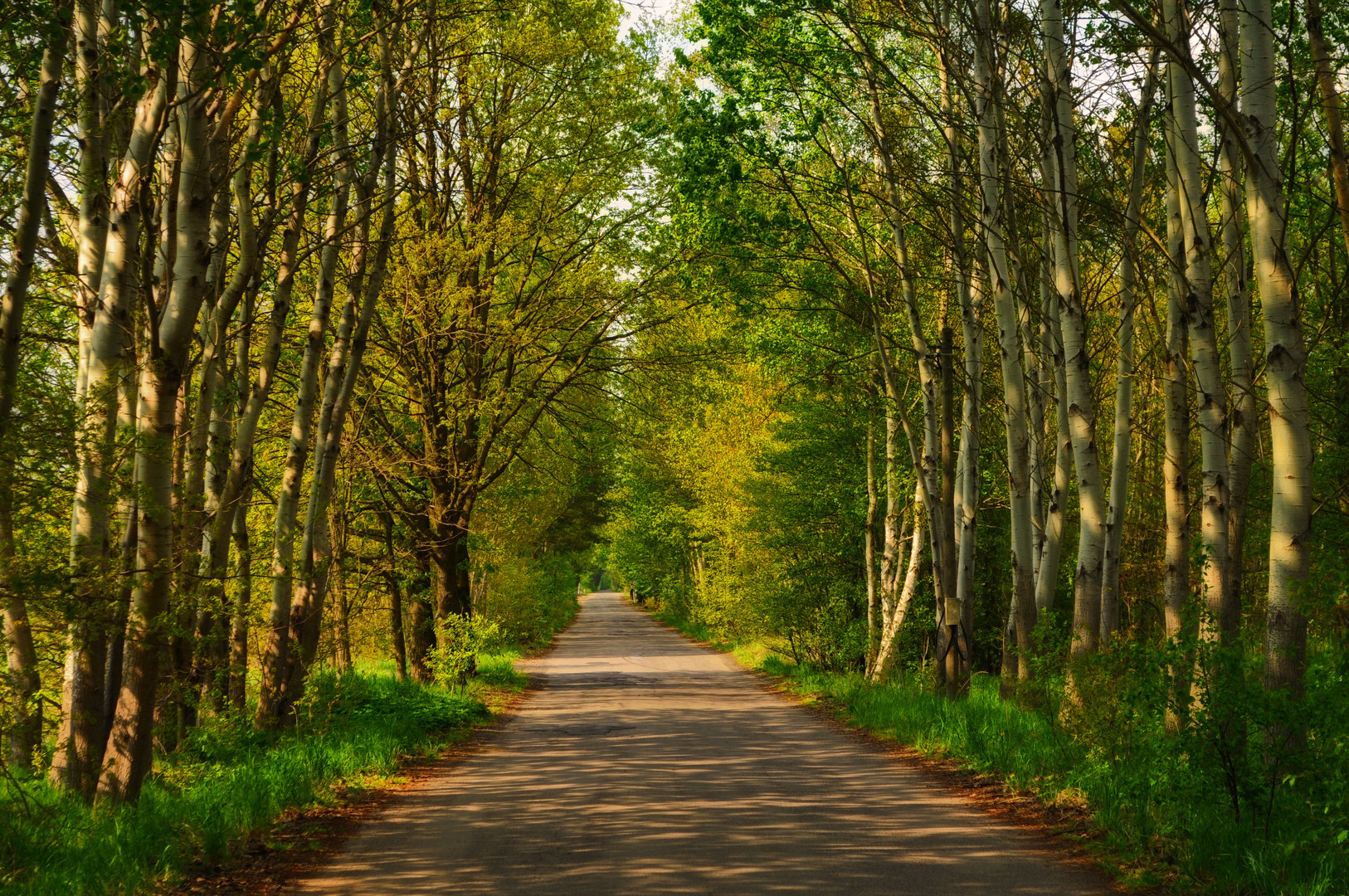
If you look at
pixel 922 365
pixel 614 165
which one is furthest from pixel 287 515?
pixel 614 165

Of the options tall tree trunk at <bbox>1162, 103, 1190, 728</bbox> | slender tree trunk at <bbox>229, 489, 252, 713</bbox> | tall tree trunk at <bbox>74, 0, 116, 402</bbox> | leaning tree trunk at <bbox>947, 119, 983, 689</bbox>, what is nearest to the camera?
tall tree trunk at <bbox>74, 0, 116, 402</bbox>

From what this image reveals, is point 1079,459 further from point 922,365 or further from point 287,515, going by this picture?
point 287,515

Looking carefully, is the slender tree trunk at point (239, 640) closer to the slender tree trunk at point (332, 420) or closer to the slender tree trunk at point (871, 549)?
the slender tree trunk at point (332, 420)

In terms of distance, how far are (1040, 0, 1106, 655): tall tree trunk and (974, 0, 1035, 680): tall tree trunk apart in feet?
4.86

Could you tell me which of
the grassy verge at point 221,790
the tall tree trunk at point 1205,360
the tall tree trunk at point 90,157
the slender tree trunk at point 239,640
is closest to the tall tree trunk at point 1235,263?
the tall tree trunk at point 1205,360

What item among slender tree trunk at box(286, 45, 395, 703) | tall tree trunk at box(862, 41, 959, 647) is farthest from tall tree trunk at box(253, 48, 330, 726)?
tall tree trunk at box(862, 41, 959, 647)

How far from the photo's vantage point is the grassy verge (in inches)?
246

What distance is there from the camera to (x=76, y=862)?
6.24 meters

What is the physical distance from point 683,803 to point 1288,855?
15.4 feet

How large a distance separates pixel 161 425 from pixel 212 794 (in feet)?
9.43

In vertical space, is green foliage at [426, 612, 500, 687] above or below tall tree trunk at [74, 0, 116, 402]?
below

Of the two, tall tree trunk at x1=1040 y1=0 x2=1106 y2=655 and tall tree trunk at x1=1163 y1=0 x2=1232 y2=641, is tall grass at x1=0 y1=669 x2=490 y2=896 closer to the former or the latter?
tall tree trunk at x1=1163 y1=0 x2=1232 y2=641

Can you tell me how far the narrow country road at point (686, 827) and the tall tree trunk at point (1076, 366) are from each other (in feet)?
7.96

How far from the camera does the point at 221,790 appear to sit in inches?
337
